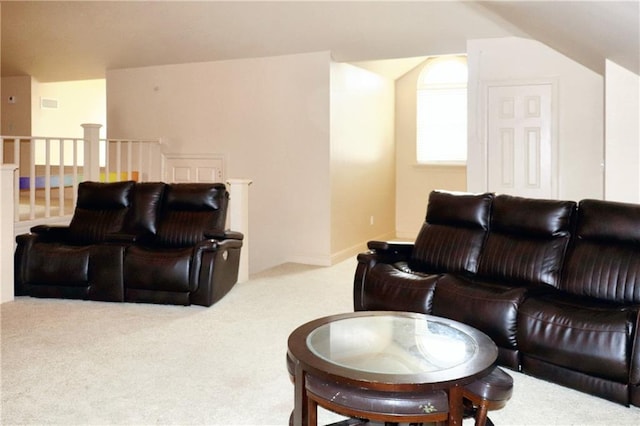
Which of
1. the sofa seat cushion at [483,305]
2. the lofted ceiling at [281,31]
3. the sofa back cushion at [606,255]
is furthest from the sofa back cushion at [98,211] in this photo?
the sofa back cushion at [606,255]

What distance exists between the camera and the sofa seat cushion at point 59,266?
4766 mm

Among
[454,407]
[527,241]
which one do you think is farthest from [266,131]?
[454,407]

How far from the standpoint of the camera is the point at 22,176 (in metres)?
8.95

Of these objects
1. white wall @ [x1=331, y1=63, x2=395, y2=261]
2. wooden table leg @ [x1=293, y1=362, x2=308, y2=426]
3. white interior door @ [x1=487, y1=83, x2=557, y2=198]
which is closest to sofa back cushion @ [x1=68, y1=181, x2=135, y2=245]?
white wall @ [x1=331, y1=63, x2=395, y2=261]

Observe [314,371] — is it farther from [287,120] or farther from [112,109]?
[112,109]

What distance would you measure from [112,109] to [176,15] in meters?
2.26

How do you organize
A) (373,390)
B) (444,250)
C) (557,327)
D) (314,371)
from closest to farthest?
(373,390) → (314,371) → (557,327) → (444,250)

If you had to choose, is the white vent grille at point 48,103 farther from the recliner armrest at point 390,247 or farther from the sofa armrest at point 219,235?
the recliner armrest at point 390,247

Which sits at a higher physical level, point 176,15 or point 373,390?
point 176,15

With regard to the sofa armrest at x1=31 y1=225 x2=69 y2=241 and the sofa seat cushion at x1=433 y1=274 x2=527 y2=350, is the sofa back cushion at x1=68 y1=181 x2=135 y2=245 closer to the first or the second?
the sofa armrest at x1=31 y1=225 x2=69 y2=241

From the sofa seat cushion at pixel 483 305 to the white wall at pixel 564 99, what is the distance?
2608 mm

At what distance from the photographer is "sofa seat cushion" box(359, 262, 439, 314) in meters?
3.66

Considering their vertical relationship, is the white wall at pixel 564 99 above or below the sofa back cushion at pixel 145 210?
above

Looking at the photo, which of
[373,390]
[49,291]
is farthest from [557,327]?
[49,291]
